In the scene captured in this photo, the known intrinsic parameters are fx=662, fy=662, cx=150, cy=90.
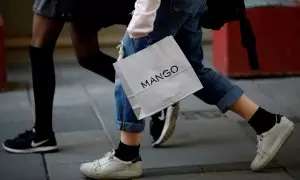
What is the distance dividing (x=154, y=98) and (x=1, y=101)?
193 centimetres

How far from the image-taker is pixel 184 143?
3406mm

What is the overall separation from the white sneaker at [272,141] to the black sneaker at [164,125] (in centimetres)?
54

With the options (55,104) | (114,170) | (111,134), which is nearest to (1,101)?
(55,104)

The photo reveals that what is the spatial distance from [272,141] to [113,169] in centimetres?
71

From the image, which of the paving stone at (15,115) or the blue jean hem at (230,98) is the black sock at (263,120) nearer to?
the blue jean hem at (230,98)

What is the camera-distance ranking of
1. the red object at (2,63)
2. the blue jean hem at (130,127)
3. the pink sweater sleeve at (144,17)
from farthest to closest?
the red object at (2,63) → the blue jean hem at (130,127) → the pink sweater sleeve at (144,17)

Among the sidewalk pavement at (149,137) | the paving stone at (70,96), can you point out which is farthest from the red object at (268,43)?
the paving stone at (70,96)

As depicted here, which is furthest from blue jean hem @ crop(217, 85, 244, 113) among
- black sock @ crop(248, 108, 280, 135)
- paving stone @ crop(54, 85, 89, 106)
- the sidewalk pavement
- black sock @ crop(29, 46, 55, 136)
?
paving stone @ crop(54, 85, 89, 106)

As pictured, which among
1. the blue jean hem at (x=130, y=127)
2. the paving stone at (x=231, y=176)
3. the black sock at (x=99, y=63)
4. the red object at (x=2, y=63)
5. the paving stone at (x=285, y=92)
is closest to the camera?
the blue jean hem at (x=130, y=127)

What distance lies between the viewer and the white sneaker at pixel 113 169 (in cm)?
290

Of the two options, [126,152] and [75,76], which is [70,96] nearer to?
[75,76]

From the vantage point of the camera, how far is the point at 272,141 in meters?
2.94

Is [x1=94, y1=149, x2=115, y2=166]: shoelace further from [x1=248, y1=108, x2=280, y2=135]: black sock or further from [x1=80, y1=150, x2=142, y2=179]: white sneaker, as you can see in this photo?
[x1=248, y1=108, x2=280, y2=135]: black sock

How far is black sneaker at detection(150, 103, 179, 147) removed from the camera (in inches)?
131
